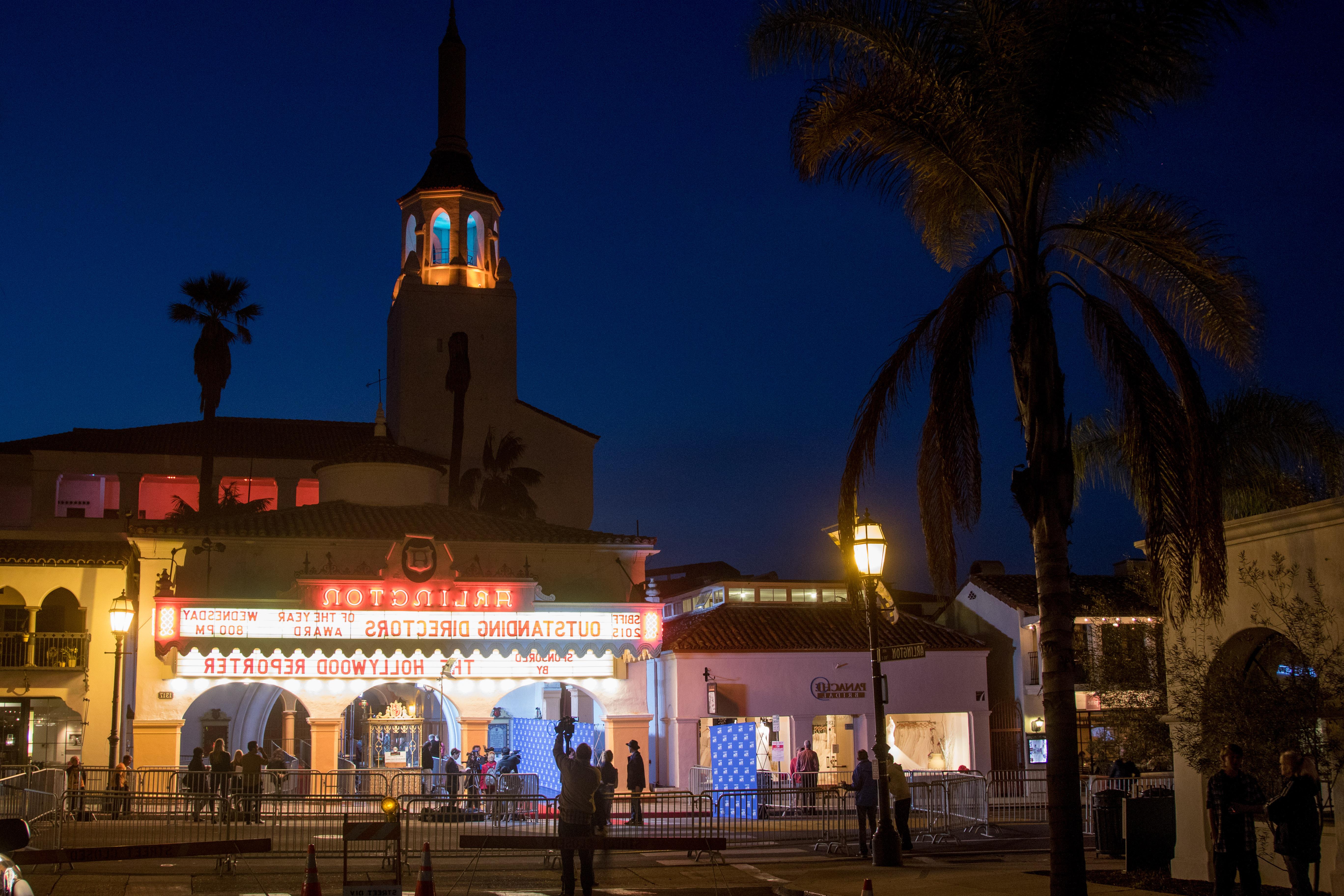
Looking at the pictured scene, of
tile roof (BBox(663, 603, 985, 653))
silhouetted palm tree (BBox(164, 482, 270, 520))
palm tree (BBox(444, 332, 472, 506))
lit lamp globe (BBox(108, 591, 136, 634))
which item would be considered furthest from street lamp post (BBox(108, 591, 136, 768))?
palm tree (BBox(444, 332, 472, 506))

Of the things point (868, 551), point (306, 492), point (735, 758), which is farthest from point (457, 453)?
point (868, 551)

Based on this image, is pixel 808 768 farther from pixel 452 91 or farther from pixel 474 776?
pixel 452 91

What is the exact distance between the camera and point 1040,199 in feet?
42.5

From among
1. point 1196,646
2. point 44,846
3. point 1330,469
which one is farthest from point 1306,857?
point 44,846

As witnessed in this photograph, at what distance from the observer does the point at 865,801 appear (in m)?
18.3

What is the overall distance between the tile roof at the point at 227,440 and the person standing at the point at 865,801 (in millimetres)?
34203

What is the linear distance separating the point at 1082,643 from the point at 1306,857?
934 inches

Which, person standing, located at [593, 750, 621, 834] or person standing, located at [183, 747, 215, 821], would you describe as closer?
person standing, located at [593, 750, 621, 834]

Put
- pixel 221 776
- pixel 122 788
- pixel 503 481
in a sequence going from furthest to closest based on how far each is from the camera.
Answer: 1. pixel 503 481
2. pixel 122 788
3. pixel 221 776

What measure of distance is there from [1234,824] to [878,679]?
5.80m

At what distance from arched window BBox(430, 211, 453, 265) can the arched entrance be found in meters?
27.5

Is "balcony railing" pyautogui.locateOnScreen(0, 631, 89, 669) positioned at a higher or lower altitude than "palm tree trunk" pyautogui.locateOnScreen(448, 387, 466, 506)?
lower

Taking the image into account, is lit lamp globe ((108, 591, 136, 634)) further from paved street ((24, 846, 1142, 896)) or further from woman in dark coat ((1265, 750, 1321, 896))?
woman in dark coat ((1265, 750, 1321, 896))

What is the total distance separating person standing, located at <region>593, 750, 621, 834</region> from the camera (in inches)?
701
